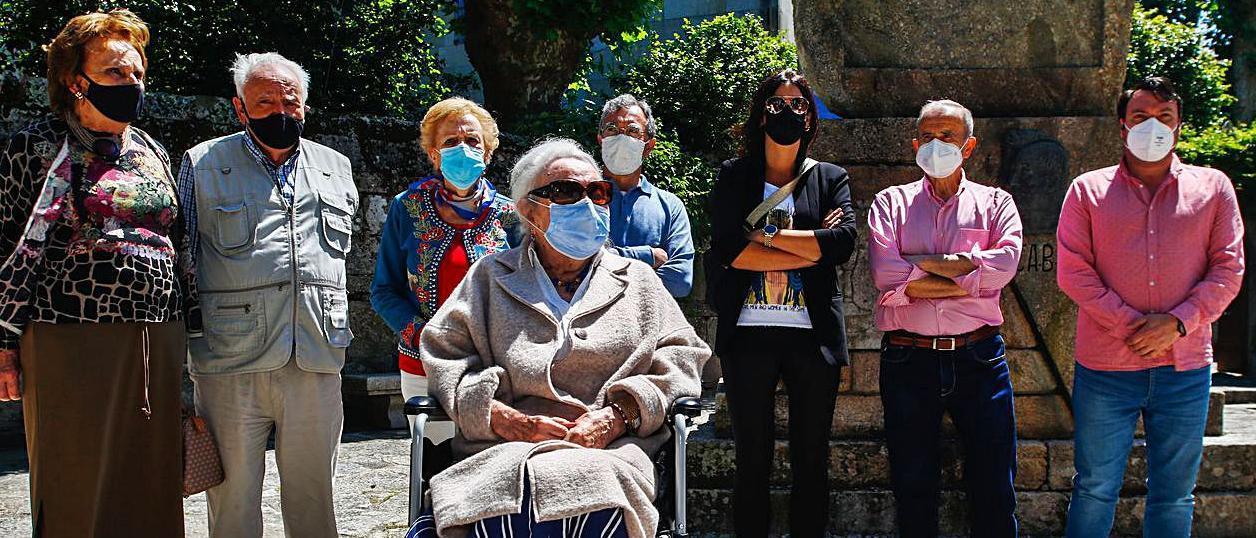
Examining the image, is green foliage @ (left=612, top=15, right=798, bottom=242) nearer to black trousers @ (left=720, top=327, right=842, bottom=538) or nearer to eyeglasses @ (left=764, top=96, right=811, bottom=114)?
eyeglasses @ (left=764, top=96, right=811, bottom=114)

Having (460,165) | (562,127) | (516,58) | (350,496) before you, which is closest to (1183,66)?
(516,58)

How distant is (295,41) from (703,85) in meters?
3.84

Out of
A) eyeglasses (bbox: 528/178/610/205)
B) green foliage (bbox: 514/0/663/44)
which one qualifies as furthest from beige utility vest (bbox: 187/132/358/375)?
green foliage (bbox: 514/0/663/44)

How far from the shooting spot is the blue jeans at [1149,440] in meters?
3.97

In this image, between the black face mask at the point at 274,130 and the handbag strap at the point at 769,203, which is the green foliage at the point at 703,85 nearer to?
the handbag strap at the point at 769,203

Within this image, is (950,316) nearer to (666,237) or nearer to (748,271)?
(748,271)

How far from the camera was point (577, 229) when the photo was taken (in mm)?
3664

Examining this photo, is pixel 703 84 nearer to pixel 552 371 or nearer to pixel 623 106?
pixel 623 106

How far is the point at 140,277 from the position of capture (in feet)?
11.6

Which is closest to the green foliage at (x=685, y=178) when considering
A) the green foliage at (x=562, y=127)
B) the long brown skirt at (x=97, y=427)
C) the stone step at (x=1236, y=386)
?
the green foliage at (x=562, y=127)

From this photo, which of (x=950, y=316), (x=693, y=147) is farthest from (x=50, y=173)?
(x=693, y=147)

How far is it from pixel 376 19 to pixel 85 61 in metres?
7.12

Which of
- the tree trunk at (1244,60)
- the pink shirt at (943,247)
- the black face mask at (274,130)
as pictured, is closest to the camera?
the black face mask at (274,130)

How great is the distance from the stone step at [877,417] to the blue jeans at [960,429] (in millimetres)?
811
